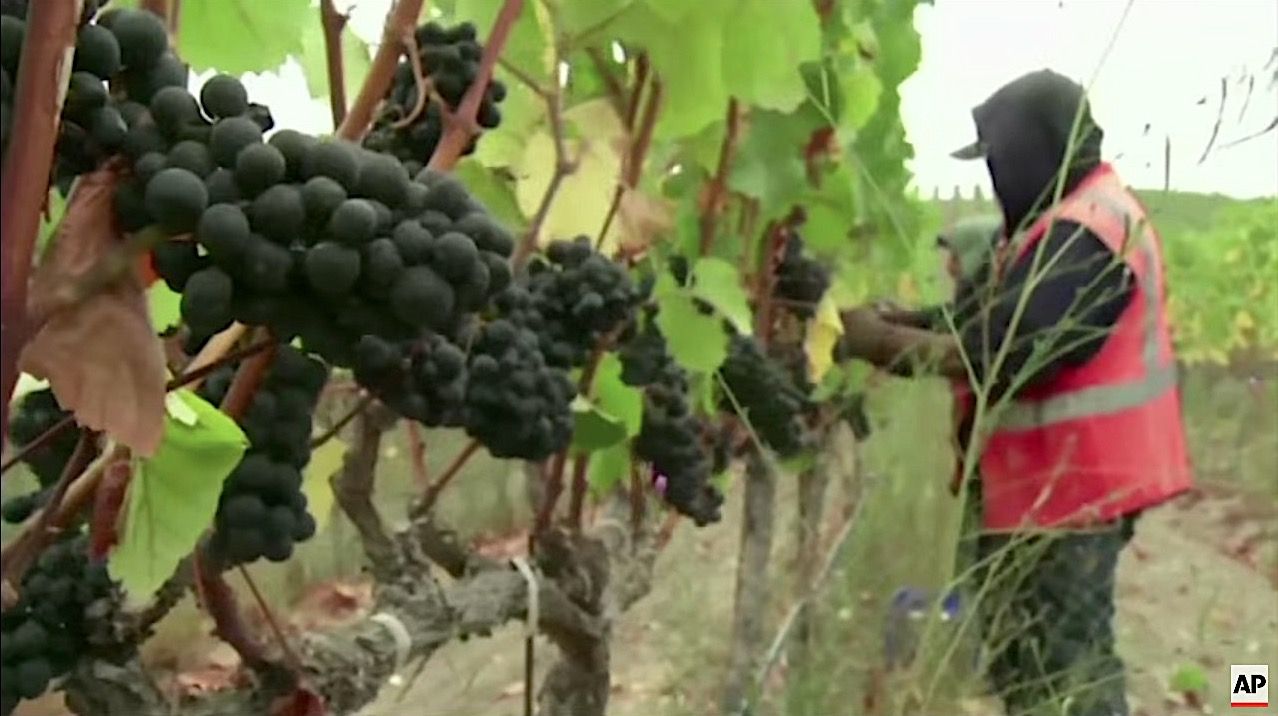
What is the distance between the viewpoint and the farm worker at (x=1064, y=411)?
1415 mm

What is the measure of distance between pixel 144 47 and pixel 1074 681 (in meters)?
1.21

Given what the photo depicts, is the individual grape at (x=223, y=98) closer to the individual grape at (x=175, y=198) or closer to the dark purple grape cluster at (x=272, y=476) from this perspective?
the individual grape at (x=175, y=198)

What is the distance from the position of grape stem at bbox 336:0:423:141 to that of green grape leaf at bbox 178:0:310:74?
2.0 inches

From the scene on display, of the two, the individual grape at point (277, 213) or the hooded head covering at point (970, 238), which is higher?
the hooded head covering at point (970, 238)

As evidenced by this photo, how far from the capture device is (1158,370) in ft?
5.11

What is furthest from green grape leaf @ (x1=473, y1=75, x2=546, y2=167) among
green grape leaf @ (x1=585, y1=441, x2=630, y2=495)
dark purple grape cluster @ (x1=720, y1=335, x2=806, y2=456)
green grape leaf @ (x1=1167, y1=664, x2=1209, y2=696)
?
green grape leaf @ (x1=1167, y1=664, x2=1209, y2=696)

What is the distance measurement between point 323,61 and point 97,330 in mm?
590

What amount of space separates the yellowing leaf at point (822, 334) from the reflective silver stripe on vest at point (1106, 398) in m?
0.18

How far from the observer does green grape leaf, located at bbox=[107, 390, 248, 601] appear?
401 mm

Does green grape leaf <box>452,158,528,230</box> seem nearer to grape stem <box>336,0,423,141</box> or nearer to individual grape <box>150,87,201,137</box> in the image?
grape stem <box>336,0,423,141</box>

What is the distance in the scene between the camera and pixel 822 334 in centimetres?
152

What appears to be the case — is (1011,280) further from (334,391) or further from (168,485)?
(168,485)

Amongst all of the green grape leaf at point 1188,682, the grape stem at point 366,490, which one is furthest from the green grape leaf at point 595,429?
the green grape leaf at point 1188,682

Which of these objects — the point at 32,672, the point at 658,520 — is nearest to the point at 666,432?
the point at 658,520
